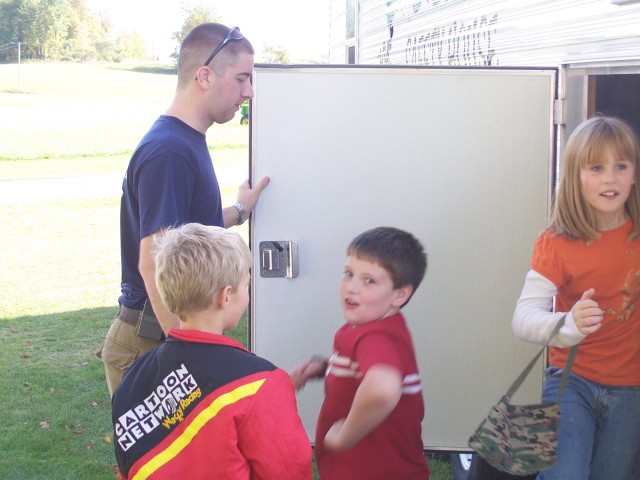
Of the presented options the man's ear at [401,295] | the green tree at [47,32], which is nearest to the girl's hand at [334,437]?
the man's ear at [401,295]

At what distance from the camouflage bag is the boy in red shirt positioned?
209mm

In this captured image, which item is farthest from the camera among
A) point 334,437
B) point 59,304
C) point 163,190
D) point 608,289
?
point 59,304

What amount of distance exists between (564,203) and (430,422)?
4.44 ft

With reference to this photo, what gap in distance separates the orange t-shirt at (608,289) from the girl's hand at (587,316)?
224 millimetres

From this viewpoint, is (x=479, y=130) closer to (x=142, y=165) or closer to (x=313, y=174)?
(x=313, y=174)

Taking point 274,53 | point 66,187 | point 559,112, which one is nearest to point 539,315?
point 559,112

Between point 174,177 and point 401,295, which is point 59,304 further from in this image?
point 401,295

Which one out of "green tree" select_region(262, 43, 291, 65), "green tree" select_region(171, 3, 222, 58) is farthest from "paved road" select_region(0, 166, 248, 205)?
"green tree" select_region(171, 3, 222, 58)

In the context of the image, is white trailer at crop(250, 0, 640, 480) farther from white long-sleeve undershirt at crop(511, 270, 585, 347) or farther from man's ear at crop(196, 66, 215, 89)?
white long-sleeve undershirt at crop(511, 270, 585, 347)

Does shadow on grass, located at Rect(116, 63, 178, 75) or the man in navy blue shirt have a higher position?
shadow on grass, located at Rect(116, 63, 178, 75)

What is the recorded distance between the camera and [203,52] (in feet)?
10.0

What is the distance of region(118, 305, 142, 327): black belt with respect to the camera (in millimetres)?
3004

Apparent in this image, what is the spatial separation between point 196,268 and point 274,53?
61.9 metres

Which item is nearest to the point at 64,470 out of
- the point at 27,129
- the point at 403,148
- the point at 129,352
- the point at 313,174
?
the point at 129,352
